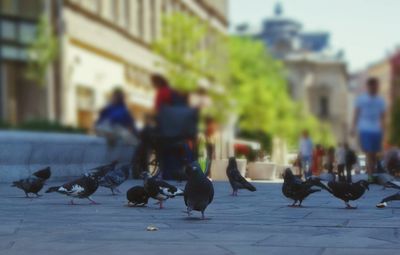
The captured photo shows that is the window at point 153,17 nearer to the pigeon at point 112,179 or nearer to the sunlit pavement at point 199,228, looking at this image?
the pigeon at point 112,179

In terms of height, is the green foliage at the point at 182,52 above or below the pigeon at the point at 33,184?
above

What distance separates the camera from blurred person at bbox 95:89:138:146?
21.0 m

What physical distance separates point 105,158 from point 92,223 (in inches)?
430

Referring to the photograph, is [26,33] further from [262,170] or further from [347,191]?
[347,191]

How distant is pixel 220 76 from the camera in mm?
61156

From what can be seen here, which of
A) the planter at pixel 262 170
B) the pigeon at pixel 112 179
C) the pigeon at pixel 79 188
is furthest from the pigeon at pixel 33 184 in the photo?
the planter at pixel 262 170

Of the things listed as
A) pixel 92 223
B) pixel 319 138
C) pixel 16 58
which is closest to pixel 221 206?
pixel 92 223

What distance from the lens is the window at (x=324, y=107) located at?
548ft

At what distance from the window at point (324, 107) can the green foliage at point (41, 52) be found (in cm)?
12965

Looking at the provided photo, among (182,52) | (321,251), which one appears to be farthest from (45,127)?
(182,52)

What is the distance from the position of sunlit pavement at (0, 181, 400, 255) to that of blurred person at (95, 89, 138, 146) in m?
6.82

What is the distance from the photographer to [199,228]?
9758 millimetres

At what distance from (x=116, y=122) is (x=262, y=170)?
293 cm

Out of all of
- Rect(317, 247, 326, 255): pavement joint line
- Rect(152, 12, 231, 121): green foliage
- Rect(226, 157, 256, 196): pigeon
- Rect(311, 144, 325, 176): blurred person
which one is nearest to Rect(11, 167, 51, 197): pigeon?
Rect(226, 157, 256, 196): pigeon
